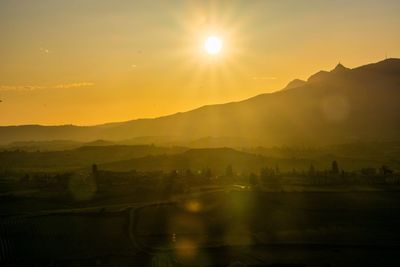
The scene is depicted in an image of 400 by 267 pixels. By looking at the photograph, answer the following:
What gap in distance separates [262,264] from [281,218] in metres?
14.7

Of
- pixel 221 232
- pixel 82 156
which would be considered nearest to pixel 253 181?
pixel 221 232

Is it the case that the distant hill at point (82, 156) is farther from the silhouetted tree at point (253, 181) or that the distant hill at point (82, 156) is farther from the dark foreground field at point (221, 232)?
the dark foreground field at point (221, 232)

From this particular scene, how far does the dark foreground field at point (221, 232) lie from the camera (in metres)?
43.8

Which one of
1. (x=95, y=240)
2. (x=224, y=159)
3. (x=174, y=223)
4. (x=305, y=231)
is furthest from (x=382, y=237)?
(x=224, y=159)

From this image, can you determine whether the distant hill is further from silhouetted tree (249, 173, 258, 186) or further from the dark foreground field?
the dark foreground field

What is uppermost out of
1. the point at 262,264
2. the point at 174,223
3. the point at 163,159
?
the point at 163,159

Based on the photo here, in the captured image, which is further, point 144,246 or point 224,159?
point 224,159

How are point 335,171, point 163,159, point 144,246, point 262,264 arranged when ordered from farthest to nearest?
point 163,159, point 335,171, point 144,246, point 262,264

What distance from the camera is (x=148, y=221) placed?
2153 inches

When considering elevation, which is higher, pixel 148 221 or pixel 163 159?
pixel 163 159

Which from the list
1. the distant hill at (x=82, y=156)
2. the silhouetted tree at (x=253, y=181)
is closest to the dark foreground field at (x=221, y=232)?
the silhouetted tree at (x=253, y=181)

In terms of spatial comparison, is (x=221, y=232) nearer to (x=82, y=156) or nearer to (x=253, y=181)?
(x=253, y=181)

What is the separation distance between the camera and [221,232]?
5147 cm

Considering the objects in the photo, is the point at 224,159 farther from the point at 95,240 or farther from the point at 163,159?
the point at 95,240
